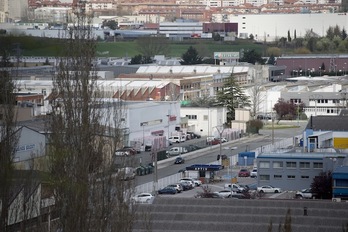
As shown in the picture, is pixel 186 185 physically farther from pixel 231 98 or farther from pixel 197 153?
pixel 231 98

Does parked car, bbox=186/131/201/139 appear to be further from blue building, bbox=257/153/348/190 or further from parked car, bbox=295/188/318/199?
parked car, bbox=295/188/318/199

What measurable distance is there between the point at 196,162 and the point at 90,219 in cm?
613

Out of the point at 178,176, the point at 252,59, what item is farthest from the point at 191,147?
the point at 252,59

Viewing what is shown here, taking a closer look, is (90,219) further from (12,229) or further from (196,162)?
(196,162)

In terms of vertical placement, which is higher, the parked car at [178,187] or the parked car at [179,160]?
the parked car at [178,187]

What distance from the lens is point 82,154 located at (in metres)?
5.36

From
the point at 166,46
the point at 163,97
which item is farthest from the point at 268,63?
the point at 163,97

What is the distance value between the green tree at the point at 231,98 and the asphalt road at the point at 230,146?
65cm

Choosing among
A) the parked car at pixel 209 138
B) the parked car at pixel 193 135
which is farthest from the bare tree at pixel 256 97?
the parked car at pixel 209 138

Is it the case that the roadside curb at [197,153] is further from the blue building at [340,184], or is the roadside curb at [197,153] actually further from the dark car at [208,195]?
the blue building at [340,184]

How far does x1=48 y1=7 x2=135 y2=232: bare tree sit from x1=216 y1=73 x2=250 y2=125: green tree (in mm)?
9493

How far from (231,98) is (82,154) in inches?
399

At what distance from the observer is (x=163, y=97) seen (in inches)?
610

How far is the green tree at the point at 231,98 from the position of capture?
15.3 metres
